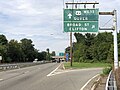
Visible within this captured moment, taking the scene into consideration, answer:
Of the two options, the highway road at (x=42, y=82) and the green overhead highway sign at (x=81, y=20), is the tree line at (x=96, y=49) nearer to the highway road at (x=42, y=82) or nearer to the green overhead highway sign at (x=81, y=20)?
the green overhead highway sign at (x=81, y=20)

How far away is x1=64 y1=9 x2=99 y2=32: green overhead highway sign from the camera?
3441cm

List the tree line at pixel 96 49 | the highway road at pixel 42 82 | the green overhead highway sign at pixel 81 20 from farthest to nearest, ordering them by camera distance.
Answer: the tree line at pixel 96 49 → the green overhead highway sign at pixel 81 20 → the highway road at pixel 42 82

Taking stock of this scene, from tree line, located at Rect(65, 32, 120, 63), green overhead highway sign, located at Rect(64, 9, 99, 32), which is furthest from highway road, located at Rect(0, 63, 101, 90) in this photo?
tree line, located at Rect(65, 32, 120, 63)

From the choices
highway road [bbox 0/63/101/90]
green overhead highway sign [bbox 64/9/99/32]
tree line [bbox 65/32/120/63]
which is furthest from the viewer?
tree line [bbox 65/32/120/63]

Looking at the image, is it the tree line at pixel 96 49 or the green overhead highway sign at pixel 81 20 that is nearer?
the green overhead highway sign at pixel 81 20

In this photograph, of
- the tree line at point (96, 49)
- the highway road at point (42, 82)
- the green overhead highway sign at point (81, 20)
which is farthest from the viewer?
the tree line at point (96, 49)

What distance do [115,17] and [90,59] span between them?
87.0 metres

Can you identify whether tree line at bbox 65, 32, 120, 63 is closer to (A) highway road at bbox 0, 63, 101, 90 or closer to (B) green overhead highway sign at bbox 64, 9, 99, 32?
(B) green overhead highway sign at bbox 64, 9, 99, 32

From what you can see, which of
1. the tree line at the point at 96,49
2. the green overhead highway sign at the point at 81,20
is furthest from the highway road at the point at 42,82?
the tree line at the point at 96,49

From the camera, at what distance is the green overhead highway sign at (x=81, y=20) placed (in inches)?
1355

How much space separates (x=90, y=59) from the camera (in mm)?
117375

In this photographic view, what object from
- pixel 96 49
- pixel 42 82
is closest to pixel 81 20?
pixel 42 82

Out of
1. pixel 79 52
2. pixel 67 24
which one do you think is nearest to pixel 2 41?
pixel 79 52

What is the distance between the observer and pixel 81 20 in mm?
34656
